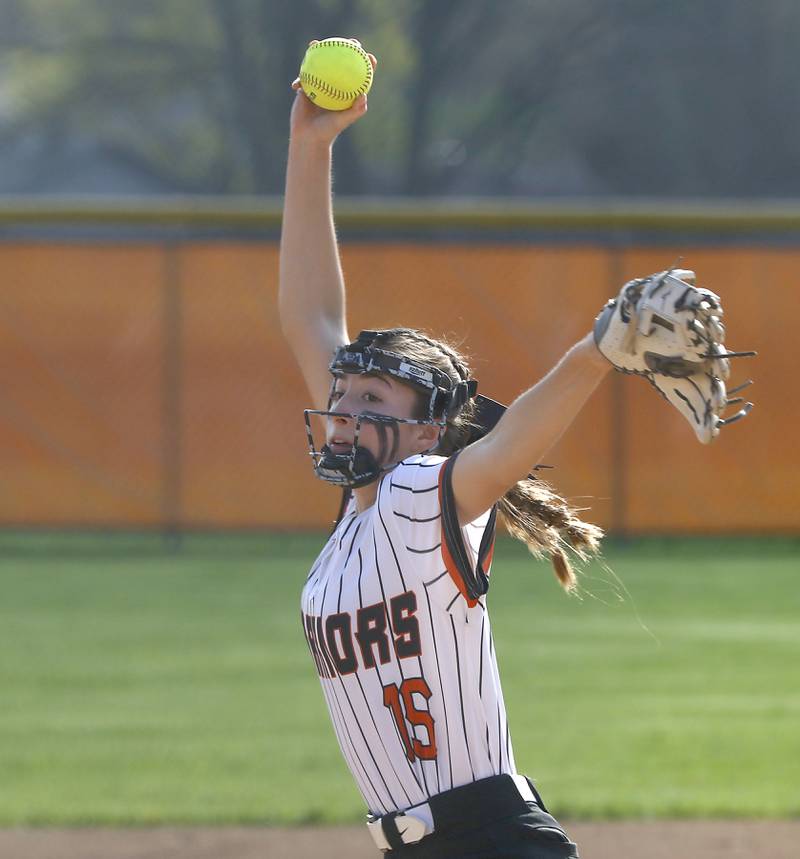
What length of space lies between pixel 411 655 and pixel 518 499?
0.40m

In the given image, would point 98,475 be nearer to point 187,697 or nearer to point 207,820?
point 187,697

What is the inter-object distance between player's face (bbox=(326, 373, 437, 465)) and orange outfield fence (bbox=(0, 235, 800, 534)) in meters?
8.54

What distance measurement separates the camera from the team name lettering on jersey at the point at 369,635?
8.95 ft

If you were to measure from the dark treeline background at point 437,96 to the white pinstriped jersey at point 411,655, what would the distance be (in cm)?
1873

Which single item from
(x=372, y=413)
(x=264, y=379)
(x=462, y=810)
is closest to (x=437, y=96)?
(x=264, y=379)

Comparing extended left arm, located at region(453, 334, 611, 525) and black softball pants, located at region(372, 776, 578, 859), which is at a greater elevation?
extended left arm, located at region(453, 334, 611, 525)

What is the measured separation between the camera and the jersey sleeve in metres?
2.63

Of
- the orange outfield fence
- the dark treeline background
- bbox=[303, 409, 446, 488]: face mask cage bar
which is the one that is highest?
the dark treeline background

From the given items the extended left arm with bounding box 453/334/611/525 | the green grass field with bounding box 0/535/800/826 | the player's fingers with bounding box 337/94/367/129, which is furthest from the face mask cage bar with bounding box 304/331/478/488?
the green grass field with bounding box 0/535/800/826

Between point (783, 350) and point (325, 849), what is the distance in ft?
24.7

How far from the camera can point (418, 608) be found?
2.72 metres

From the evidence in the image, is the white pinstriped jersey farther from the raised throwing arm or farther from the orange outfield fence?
the orange outfield fence

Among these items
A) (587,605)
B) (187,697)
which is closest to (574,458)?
(587,605)

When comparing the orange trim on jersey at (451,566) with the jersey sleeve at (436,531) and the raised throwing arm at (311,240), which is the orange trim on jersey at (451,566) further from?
the raised throwing arm at (311,240)
